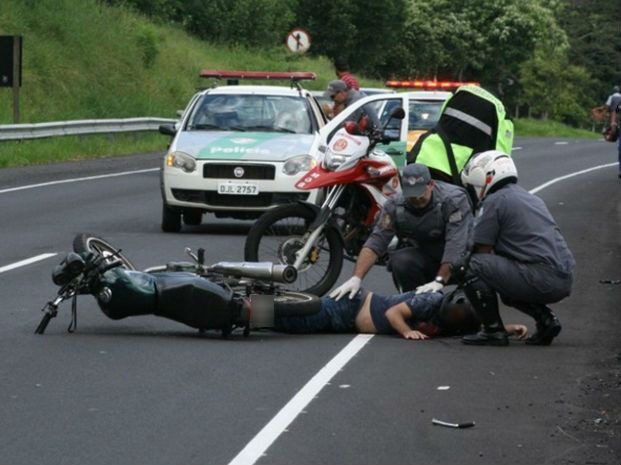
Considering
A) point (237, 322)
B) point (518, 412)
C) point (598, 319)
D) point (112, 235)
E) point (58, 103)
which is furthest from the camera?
point (58, 103)

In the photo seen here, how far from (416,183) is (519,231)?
2.61 ft

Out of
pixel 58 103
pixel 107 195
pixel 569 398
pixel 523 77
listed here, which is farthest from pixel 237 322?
pixel 523 77

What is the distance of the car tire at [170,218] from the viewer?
775 inches

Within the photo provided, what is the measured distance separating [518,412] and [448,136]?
16.7 feet

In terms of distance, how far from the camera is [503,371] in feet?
35.6

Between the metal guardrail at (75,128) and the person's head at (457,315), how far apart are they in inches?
834

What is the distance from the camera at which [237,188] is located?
19.4 m

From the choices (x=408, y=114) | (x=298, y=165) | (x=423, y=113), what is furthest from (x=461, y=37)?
(x=298, y=165)

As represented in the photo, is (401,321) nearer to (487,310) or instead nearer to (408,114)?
(487,310)

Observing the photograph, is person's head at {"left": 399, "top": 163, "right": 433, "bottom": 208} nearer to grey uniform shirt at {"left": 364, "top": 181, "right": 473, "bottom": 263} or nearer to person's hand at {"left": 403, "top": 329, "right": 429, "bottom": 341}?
grey uniform shirt at {"left": 364, "top": 181, "right": 473, "bottom": 263}

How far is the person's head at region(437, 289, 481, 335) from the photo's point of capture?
39.7 ft

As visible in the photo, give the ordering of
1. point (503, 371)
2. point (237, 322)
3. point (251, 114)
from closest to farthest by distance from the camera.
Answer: point (503, 371)
point (237, 322)
point (251, 114)

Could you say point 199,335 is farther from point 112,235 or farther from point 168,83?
point 168,83

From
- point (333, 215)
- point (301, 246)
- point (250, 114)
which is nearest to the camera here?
point (301, 246)
